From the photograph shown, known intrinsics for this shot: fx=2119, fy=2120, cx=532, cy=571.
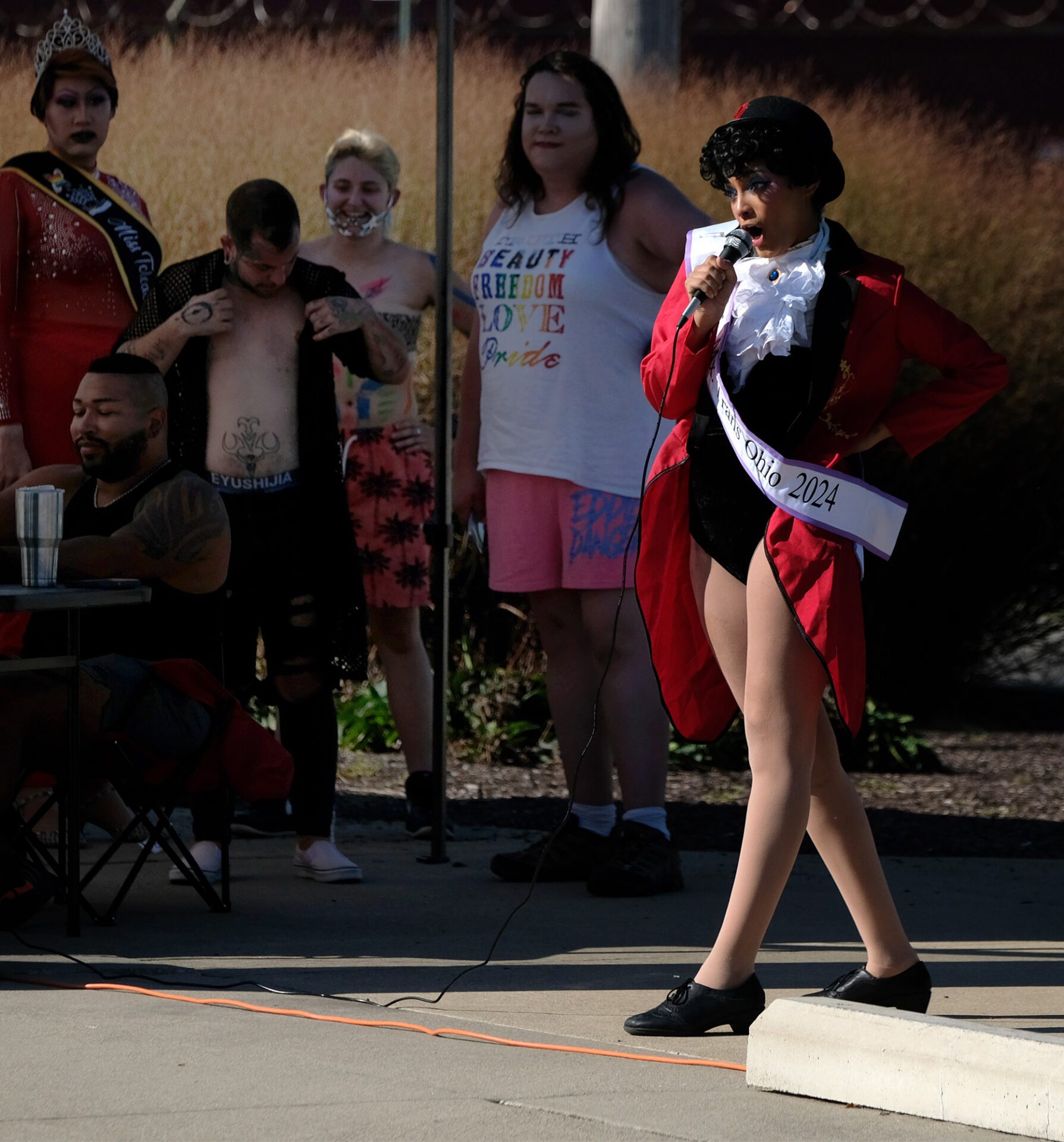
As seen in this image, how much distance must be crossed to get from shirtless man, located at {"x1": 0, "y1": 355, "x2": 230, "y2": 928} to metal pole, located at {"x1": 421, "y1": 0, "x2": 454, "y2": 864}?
2.60ft

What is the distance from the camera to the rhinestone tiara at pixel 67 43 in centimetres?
612

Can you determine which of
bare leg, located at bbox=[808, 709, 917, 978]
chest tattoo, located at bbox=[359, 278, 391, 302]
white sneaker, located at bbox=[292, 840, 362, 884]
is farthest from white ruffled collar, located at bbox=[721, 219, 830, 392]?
chest tattoo, located at bbox=[359, 278, 391, 302]

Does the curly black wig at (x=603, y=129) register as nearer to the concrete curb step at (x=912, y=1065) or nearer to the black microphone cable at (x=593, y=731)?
the black microphone cable at (x=593, y=731)

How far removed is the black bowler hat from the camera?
389 centimetres

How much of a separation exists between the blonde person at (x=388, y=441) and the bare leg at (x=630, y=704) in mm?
1040

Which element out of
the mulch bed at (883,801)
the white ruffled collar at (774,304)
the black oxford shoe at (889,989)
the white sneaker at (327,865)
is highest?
the white ruffled collar at (774,304)

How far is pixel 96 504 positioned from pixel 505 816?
86.8 inches

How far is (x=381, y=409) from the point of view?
6566mm

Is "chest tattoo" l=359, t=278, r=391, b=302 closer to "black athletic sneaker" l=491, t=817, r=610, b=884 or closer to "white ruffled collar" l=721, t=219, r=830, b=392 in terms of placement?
"black athletic sneaker" l=491, t=817, r=610, b=884

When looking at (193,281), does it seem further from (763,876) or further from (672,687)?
(763,876)

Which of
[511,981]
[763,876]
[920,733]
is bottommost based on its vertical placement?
[920,733]

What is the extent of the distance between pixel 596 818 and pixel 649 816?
24 cm

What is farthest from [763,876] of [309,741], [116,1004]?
[309,741]

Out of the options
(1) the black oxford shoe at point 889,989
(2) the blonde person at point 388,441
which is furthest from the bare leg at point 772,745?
(2) the blonde person at point 388,441
